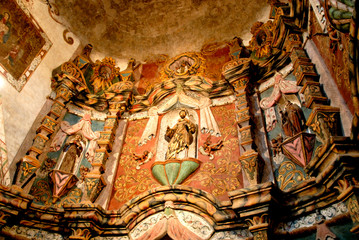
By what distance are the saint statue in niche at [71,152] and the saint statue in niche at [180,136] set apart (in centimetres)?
195

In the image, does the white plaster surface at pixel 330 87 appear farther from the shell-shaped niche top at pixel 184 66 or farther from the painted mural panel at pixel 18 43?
the painted mural panel at pixel 18 43

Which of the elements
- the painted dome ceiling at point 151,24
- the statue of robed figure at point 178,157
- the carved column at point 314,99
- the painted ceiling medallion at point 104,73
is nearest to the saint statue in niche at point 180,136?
the statue of robed figure at point 178,157

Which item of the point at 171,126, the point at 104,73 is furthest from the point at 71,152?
the point at 104,73

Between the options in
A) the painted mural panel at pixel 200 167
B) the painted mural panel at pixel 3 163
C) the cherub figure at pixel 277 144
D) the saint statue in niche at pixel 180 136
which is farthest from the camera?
the saint statue in niche at pixel 180 136

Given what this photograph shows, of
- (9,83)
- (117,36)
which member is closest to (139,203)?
(9,83)

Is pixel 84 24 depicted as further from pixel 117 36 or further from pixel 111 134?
pixel 111 134

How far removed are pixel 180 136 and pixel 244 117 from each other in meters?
1.35

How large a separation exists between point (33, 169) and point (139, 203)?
7.56 ft

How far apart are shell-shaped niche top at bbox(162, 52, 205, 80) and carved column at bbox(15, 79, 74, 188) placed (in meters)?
2.63

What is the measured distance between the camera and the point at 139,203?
5133mm

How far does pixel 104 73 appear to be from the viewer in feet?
27.9

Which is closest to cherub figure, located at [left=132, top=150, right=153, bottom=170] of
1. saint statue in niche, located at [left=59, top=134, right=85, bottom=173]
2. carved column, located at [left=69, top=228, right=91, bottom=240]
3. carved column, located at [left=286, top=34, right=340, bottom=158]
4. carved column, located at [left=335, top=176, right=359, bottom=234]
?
saint statue in niche, located at [left=59, top=134, right=85, bottom=173]

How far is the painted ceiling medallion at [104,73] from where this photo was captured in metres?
8.23

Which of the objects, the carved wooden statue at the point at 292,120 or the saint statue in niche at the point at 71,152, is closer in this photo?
the carved wooden statue at the point at 292,120
